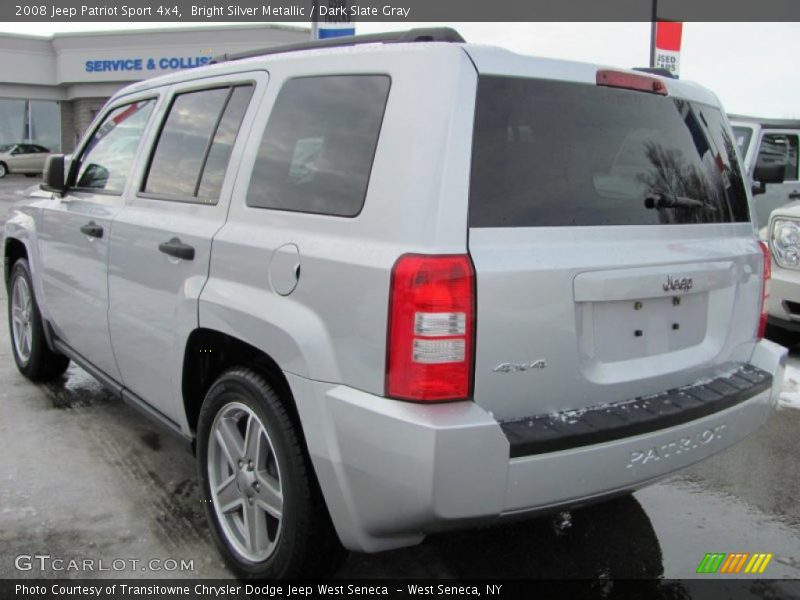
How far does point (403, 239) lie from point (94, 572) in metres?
1.84

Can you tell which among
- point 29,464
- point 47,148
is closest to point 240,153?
point 29,464

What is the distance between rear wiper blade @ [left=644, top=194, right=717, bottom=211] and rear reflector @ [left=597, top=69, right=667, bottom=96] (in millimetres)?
395

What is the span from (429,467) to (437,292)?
48 centimetres

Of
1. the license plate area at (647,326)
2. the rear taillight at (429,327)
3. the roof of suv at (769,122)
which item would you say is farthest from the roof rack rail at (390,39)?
the roof of suv at (769,122)

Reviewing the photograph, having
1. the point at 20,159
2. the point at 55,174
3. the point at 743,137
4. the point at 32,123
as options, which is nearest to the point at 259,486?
the point at 55,174

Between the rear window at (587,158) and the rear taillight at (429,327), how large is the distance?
0.71 ft

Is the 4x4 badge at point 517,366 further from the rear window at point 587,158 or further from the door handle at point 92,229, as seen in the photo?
the door handle at point 92,229

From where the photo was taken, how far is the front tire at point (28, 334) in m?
4.86

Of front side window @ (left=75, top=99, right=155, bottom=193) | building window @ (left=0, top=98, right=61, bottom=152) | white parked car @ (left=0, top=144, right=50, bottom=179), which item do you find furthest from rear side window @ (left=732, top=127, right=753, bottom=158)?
building window @ (left=0, top=98, right=61, bottom=152)

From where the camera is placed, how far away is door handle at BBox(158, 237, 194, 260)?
2.91m

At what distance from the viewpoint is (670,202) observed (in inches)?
106

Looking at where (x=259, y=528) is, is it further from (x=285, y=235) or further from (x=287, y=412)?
(x=285, y=235)

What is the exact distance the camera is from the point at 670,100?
282 centimetres

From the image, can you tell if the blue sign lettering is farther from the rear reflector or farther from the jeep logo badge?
the jeep logo badge
